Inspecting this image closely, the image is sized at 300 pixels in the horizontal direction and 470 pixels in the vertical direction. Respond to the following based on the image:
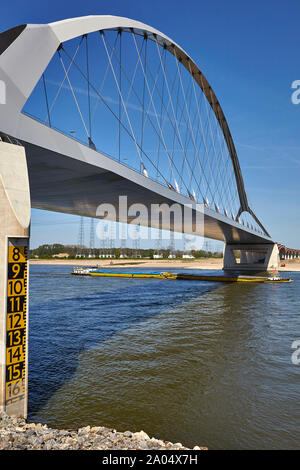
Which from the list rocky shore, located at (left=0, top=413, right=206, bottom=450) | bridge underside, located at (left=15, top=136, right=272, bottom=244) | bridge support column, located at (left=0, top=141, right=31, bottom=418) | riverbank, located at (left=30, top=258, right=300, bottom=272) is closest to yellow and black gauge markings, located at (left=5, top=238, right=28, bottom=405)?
bridge support column, located at (left=0, top=141, right=31, bottom=418)

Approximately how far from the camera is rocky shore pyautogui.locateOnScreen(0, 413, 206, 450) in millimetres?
5254

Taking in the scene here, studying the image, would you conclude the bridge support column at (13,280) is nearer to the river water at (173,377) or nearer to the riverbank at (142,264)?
the river water at (173,377)

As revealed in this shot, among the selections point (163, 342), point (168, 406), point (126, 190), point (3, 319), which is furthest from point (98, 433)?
point (126, 190)

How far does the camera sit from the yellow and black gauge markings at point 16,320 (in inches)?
259

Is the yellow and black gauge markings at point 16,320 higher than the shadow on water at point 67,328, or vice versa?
the yellow and black gauge markings at point 16,320

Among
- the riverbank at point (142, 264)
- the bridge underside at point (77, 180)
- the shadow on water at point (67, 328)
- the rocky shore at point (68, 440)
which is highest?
the bridge underside at point (77, 180)

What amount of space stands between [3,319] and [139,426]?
12.1 feet

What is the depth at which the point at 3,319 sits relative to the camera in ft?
21.3

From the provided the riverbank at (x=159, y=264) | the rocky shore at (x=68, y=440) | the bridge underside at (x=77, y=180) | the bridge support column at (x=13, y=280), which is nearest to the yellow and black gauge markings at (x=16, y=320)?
the bridge support column at (x=13, y=280)

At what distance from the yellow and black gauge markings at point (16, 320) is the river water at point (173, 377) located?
1.17 m

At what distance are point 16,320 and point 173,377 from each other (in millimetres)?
5377

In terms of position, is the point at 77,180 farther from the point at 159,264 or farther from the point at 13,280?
the point at 159,264

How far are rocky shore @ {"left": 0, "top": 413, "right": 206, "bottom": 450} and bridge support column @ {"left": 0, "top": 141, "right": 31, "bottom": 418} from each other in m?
0.63

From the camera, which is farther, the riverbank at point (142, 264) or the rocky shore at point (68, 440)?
the riverbank at point (142, 264)
